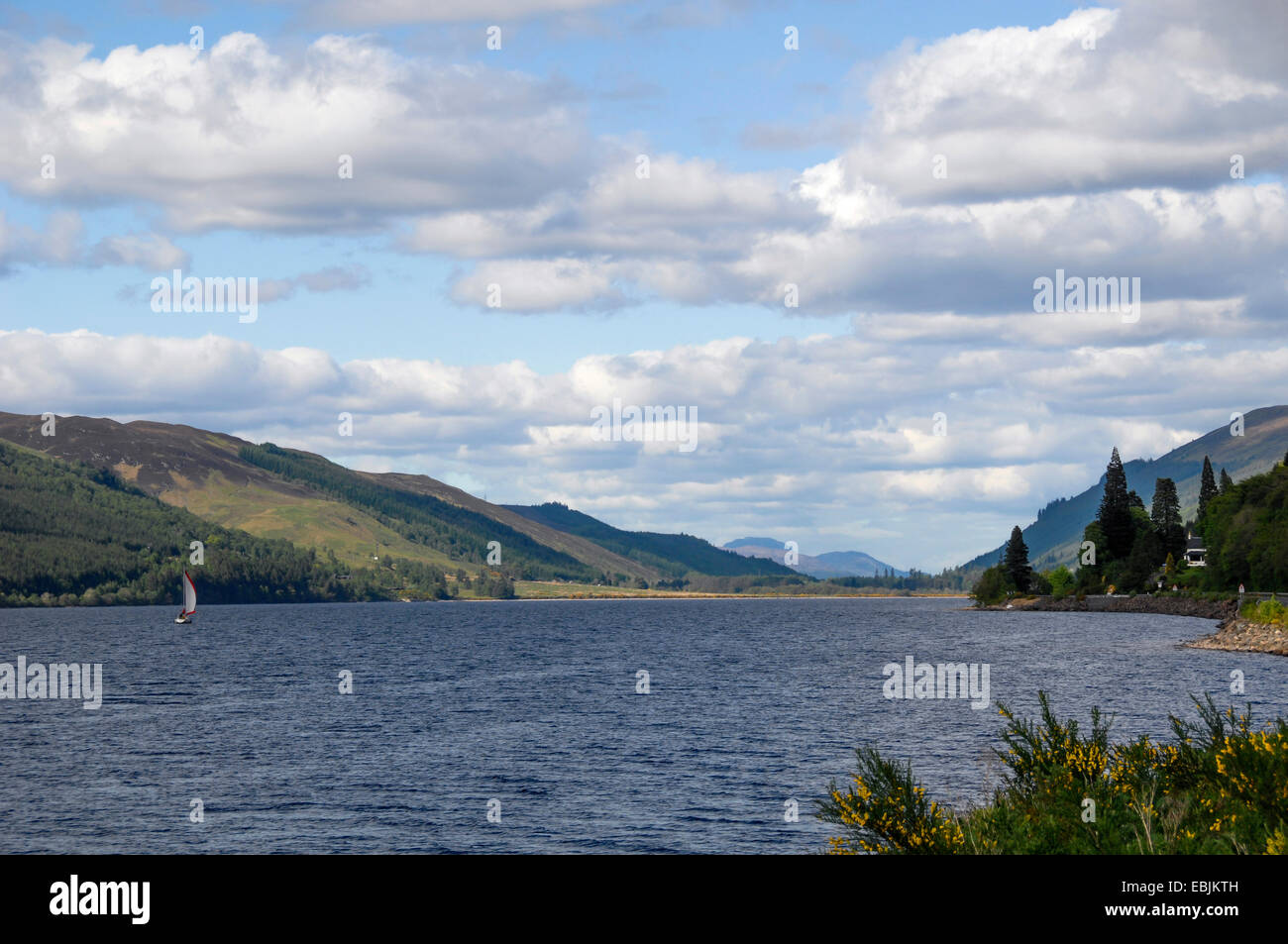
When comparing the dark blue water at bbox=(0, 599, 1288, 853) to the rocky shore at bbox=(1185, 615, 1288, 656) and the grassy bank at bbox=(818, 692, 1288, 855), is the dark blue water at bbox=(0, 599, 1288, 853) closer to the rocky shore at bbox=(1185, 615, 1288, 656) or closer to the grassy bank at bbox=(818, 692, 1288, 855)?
the rocky shore at bbox=(1185, 615, 1288, 656)

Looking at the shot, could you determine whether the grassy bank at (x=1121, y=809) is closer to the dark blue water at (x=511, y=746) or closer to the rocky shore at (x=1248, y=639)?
the dark blue water at (x=511, y=746)

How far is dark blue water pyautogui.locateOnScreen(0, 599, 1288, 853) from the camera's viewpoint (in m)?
46.7

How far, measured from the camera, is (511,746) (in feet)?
228

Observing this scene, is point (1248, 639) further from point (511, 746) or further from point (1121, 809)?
point (1121, 809)

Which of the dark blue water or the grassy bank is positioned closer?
the grassy bank

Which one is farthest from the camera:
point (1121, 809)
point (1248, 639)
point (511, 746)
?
point (1248, 639)

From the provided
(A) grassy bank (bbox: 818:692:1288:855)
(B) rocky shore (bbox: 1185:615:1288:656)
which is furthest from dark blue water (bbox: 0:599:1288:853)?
(A) grassy bank (bbox: 818:692:1288:855)

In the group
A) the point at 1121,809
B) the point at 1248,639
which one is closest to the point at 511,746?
the point at 1121,809

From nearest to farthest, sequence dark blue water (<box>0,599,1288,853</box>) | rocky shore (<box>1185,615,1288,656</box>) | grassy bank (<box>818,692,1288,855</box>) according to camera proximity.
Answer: grassy bank (<box>818,692,1288,855</box>) → dark blue water (<box>0,599,1288,853</box>) → rocky shore (<box>1185,615,1288,656</box>)

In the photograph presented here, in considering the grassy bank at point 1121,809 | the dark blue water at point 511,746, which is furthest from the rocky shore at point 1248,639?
the grassy bank at point 1121,809

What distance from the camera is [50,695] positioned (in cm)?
10462

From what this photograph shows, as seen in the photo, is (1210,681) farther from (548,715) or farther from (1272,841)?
(1272,841)

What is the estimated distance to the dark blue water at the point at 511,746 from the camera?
153ft
